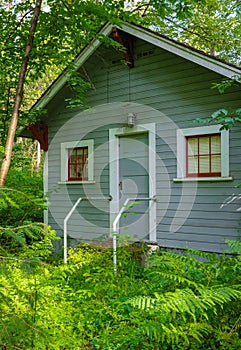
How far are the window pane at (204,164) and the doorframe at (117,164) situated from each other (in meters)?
0.95

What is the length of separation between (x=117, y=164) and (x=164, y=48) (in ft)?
8.11

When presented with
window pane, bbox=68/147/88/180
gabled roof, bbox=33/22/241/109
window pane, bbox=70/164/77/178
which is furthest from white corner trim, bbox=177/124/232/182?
window pane, bbox=70/164/77/178

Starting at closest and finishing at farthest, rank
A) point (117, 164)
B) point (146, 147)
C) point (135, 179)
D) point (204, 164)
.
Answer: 1. point (204, 164)
2. point (146, 147)
3. point (135, 179)
4. point (117, 164)

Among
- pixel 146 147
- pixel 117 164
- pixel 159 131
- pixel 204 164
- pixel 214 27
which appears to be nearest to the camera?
pixel 204 164

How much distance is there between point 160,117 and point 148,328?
4.91 metres

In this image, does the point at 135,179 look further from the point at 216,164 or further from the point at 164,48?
the point at 164,48

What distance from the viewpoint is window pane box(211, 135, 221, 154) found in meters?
5.84

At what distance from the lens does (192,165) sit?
6109mm

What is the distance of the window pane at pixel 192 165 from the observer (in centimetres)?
606

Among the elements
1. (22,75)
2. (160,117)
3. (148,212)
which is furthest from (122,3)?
(148,212)

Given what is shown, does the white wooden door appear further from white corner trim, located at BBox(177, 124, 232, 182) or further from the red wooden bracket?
the red wooden bracket

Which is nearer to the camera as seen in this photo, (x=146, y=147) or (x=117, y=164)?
(x=146, y=147)

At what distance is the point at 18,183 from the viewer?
856 cm

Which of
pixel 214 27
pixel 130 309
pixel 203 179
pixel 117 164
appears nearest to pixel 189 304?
pixel 130 309
